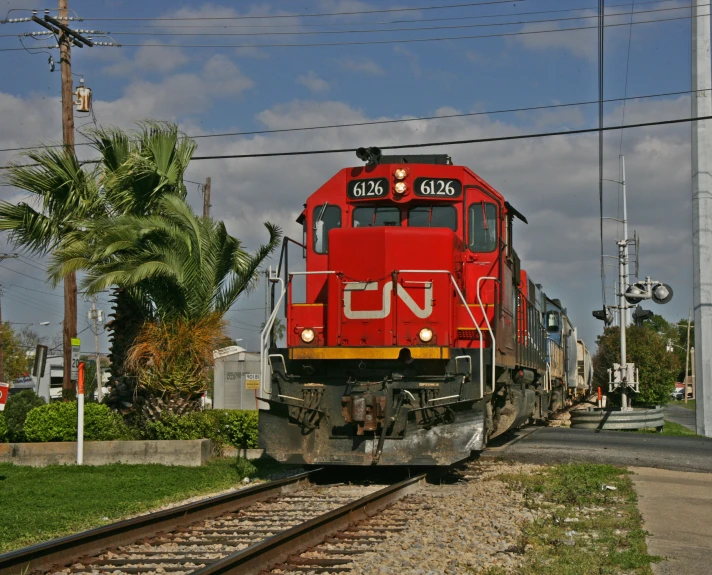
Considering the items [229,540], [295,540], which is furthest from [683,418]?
[295,540]

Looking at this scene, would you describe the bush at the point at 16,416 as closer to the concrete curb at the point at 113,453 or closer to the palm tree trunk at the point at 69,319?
the palm tree trunk at the point at 69,319

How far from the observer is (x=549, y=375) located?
21.5 meters

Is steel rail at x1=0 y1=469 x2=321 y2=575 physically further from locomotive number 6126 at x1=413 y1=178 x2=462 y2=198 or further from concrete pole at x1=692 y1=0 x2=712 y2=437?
concrete pole at x1=692 y1=0 x2=712 y2=437

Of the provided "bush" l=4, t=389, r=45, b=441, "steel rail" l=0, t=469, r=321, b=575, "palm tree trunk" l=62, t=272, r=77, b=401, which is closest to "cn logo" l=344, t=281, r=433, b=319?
"steel rail" l=0, t=469, r=321, b=575

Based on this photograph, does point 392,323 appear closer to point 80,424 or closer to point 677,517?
point 677,517

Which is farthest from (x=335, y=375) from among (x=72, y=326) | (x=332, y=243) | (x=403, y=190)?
(x=72, y=326)

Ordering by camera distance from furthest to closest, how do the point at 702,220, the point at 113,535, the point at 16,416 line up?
the point at 702,220, the point at 16,416, the point at 113,535

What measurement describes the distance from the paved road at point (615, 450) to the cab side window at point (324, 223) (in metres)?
4.73

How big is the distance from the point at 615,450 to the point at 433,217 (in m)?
5.71

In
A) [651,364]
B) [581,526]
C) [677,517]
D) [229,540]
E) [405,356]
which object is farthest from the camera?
[651,364]

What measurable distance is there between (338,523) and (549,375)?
14777 millimetres

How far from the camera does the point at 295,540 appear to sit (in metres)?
6.70

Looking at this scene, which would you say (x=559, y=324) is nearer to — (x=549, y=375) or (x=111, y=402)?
(x=549, y=375)

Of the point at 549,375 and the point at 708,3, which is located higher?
the point at 708,3
